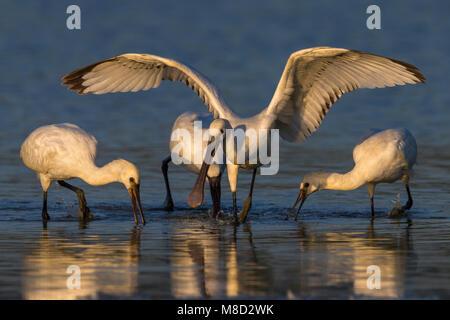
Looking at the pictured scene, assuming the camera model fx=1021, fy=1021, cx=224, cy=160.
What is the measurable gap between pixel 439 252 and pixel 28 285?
3.61 meters

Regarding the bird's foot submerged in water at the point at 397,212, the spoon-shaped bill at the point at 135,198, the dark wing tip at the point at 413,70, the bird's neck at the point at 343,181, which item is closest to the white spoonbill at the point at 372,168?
the bird's neck at the point at 343,181

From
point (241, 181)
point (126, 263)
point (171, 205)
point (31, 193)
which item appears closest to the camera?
point (126, 263)

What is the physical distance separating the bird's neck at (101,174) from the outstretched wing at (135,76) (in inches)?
41.2

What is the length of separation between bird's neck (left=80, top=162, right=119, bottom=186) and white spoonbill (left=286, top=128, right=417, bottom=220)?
2200 millimetres

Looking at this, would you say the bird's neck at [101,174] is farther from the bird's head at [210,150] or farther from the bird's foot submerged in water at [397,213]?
the bird's foot submerged in water at [397,213]

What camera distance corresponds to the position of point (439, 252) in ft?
29.3

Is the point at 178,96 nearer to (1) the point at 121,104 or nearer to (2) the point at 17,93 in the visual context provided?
(1) the point at 121,104

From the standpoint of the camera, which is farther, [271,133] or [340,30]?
[340,30]

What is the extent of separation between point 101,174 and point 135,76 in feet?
5.45

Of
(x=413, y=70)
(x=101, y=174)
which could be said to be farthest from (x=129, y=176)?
(x=413, y=70)

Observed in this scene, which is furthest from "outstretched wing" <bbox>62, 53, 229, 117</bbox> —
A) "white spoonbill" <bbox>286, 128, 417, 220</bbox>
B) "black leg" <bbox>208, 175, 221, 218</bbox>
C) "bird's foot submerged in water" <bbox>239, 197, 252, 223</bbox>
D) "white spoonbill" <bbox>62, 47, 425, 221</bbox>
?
"white spoonbill" <bbox>286, 128, 417, 220</bbox>

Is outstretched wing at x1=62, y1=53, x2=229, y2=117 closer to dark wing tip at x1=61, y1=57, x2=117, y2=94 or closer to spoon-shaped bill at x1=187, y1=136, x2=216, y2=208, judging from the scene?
dark wing tip at x1=61, y1=57, x2=117, y2=94

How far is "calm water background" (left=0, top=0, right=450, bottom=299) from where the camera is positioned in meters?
7.90

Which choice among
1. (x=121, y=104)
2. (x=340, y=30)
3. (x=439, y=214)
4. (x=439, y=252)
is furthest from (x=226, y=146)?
(x=340, y=30)
